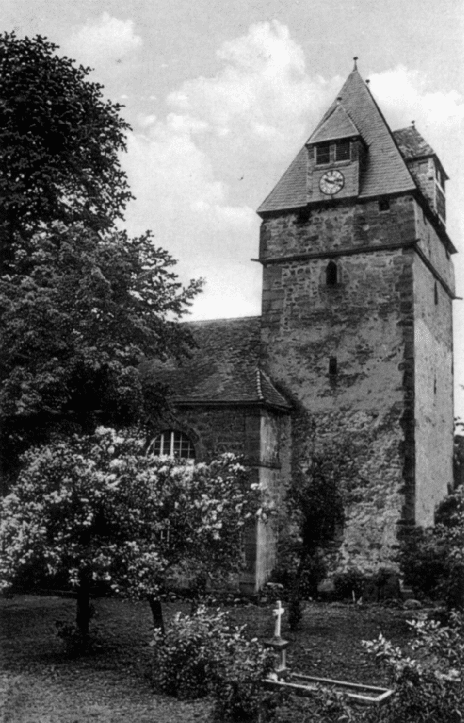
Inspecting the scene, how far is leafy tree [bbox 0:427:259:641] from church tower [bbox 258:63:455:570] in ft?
29.4

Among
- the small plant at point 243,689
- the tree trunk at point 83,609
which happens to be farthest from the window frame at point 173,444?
the small plant at point 243,689

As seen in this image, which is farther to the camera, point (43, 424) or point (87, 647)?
point (43, 424)

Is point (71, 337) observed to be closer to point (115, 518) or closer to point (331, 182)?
point (115, 518)

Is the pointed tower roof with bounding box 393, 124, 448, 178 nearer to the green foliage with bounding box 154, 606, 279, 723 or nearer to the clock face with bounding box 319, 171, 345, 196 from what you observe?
the clock face with bounding box 319, 171, 345, 196

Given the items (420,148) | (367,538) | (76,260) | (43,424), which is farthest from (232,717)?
(420,148)

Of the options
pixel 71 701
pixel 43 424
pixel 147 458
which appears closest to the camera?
pixel 71 701

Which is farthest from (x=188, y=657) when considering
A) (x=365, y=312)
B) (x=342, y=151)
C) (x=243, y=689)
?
(x=342, y=151)

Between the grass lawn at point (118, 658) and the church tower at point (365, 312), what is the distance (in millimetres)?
4242

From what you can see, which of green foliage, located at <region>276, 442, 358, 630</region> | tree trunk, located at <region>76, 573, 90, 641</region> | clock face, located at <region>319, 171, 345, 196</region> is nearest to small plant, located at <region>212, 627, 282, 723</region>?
tree trunk, located at <region>76, 573, 90, 641</region>

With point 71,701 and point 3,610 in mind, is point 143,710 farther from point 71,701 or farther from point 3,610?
point 3,610

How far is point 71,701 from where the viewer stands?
10273 millimetres

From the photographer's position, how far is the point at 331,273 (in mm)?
23328

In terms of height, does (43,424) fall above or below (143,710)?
above

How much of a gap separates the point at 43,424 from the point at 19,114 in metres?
8.11
